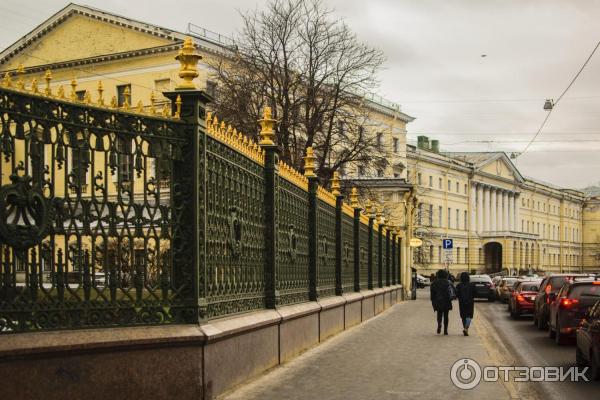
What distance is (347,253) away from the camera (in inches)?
813

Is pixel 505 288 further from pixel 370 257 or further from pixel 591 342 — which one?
pixel 591 342

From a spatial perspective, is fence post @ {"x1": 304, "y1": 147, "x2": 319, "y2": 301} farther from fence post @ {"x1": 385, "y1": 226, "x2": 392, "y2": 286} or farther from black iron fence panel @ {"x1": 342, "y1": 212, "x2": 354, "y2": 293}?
fence post @ {"x1": 385, "y1": 226, "x2": 392, "y2": 286}

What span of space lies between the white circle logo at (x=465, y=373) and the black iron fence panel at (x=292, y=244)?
8.88 ft

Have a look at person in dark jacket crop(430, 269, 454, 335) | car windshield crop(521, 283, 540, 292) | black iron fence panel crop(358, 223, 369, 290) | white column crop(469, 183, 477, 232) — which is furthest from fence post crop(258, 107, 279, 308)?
white column crop(469, 183, 477, 232)

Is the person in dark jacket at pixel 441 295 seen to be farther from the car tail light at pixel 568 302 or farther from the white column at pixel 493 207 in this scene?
the white column at pixel 493 207

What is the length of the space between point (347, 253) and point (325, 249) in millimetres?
3632

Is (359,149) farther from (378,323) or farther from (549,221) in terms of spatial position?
(549,221)

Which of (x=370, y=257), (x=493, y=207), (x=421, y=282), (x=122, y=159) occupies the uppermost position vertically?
(x=493, y=207)

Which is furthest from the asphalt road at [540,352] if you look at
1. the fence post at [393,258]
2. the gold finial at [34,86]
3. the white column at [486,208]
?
the white column at [486,208]

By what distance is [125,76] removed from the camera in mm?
52375

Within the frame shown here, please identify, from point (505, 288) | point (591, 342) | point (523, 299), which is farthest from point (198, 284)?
point (505, 288)

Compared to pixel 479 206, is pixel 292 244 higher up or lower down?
Result: lower down

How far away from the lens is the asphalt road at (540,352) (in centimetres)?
1085

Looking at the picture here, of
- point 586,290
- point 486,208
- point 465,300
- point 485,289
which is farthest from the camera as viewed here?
point 486,208
